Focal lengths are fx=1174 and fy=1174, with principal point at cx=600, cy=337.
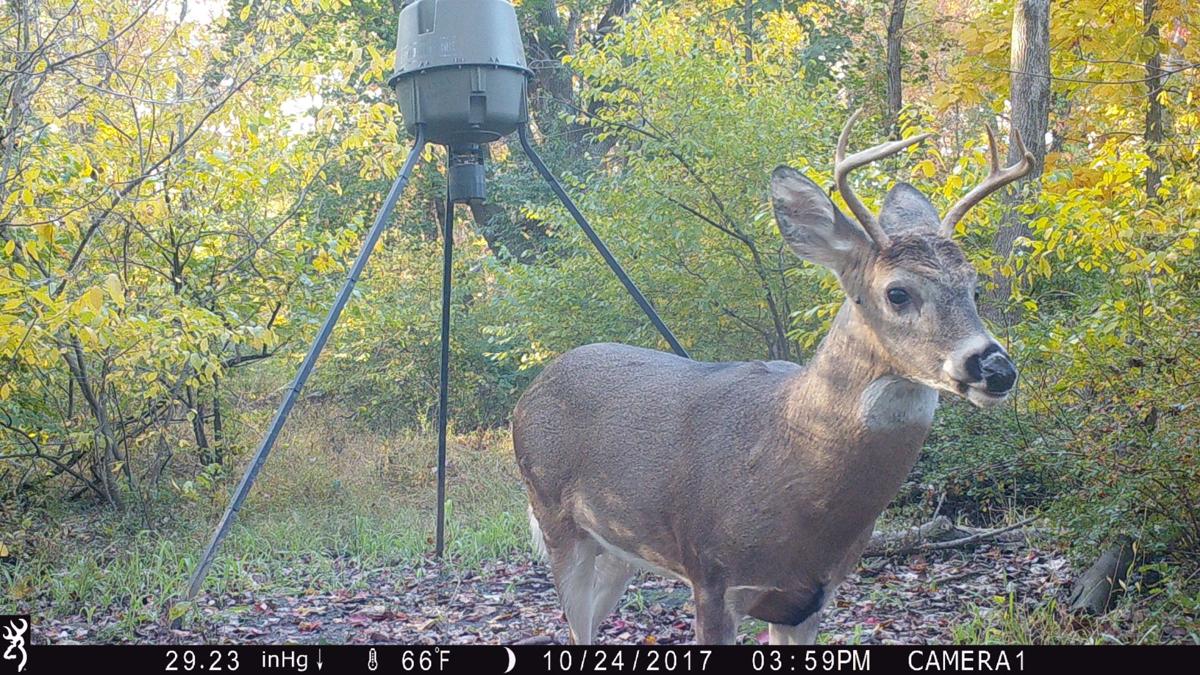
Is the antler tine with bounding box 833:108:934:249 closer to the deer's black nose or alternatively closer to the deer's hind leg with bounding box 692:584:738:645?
the deer's black nose

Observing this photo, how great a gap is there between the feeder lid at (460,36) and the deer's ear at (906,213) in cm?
243

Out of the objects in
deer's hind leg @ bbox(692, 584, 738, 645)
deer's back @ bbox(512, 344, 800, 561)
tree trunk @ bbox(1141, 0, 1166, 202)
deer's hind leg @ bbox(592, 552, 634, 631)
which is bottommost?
deer's hind leg @ bbox(592, 552, 634, 631)

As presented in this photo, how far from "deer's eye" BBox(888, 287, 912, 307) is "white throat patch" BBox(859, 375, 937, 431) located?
0.62ft

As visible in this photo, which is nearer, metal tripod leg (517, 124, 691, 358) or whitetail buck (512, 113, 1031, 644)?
whitetail buck (512, 113, 1031, 644)

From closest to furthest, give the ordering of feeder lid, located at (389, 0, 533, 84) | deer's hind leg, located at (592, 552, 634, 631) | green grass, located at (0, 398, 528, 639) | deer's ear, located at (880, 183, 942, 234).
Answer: deer's ear, located at (880, 183, 942, 234)
deer's hind leg, located at (592, 552, 634, 631)
feeder lid, located at (389, 0, 533, 84)
green grass, located at (0, 398, 528, 639)

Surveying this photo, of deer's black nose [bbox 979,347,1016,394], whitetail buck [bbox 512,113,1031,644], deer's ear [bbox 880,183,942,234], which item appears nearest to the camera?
deer's black nose [bbox 979,347,1016,394]

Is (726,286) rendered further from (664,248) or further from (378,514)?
(378,514)

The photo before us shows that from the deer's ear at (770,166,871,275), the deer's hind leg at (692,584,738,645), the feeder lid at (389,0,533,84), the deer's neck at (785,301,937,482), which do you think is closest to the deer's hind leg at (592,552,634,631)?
the deer's hind leg at (692,584,738,645)

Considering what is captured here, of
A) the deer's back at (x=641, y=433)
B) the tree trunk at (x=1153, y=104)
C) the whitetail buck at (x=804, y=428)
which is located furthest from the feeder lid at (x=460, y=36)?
the tree trunk at (x=1153, y=104)

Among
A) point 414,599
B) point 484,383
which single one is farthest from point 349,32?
point 414,599

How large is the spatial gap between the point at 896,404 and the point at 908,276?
329 millimetres

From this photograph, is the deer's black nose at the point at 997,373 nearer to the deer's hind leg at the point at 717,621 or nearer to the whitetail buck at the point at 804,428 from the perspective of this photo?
the whitetail buck at the point at 804,428

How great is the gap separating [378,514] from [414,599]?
2.33m
